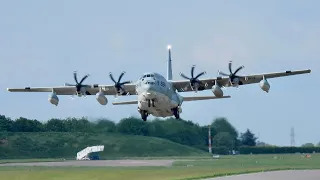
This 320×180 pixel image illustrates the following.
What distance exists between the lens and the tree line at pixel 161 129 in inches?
4156

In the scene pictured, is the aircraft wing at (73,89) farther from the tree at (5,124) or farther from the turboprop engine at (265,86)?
the tree at (5,124)

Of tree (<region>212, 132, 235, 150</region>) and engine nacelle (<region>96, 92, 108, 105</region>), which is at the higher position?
engine nacelle (<region>96, 92, 108, 105</region>)

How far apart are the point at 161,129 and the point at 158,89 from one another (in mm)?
44117

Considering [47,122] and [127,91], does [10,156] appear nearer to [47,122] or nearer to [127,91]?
[47,122]

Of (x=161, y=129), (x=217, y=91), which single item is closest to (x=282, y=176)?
(x=217, y=91)

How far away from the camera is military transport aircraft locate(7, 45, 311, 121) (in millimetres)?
67688

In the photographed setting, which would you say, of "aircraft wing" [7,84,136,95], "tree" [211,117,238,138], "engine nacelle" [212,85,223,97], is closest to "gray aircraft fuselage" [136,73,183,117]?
"engine nacelle" [212,85,223,97]

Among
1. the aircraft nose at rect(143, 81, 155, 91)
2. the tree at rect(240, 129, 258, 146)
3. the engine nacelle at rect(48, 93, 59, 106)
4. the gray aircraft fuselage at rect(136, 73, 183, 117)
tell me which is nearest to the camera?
the aircraft nose at rect(143, 81, 155, 91)

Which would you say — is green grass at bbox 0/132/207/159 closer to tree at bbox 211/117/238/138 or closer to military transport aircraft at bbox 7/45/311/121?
tree at bbox 211/117/238/138

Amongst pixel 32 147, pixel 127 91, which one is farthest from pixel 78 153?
pixel 127 91

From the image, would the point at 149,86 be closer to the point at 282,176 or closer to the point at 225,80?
the point at 225,80

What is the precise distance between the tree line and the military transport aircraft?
22.2 m

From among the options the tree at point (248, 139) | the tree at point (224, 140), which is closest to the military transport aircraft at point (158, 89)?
the tree at point (224, 140)

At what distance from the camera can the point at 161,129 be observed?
111 metres
